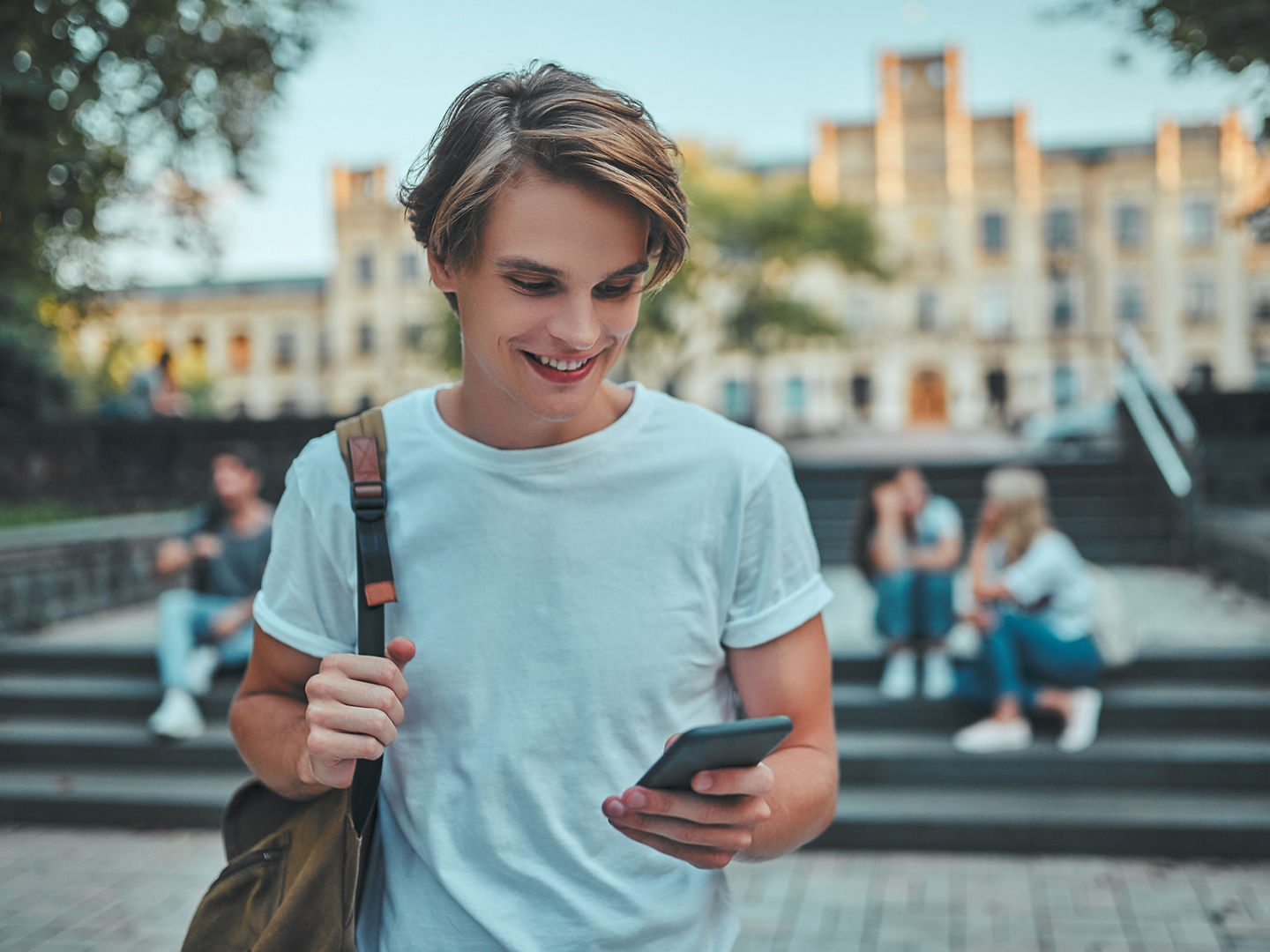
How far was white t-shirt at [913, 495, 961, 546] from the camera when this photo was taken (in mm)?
6566

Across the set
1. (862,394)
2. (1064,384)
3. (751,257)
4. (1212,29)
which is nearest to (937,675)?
(1212,29)

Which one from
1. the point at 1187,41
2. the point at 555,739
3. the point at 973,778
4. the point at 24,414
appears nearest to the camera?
the point at 555,739

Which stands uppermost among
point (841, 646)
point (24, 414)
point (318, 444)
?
point (24, 414)

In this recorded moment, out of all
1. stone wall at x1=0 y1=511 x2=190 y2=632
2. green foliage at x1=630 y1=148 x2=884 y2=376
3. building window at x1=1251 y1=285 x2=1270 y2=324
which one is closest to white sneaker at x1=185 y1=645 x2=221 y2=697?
stone wall at x1=0 y1=511 x2=190 y2=632

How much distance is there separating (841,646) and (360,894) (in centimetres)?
564

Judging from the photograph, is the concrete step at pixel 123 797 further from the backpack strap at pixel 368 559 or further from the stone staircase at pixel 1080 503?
the stone staircase at pixel 1080 503

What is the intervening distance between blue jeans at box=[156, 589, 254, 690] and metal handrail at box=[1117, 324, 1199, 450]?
9.09m

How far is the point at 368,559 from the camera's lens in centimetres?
136

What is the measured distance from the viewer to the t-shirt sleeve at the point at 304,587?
55.5 inches

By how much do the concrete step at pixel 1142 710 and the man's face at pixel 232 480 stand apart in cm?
380

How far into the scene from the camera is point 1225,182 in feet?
147

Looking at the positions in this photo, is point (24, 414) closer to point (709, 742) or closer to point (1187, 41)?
point (1187, 41)

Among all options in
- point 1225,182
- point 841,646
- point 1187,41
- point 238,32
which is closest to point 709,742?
point 1187,41

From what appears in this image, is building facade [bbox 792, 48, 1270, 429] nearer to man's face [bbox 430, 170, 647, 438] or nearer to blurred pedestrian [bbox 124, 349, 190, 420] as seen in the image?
blurred pedestrian [bbox 124, 349, 190, 420]
